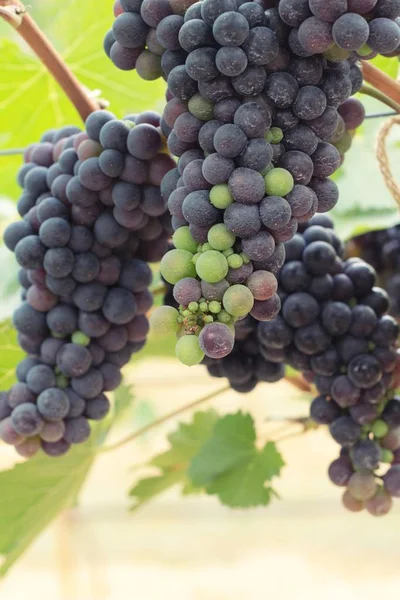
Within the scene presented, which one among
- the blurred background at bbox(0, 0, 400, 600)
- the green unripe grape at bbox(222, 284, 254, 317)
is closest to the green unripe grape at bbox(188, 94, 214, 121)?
the green unripe grape at bbox(222, 284, 254, 317)

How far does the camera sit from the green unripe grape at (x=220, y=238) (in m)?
0.38

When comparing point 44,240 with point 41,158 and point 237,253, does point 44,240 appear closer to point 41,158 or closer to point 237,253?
point 41,158

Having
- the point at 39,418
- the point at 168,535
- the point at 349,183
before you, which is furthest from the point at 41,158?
the point at 168,535

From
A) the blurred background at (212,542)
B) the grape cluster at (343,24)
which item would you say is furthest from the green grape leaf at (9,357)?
the blurred background at (212,542)

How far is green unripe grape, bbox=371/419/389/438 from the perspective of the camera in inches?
25.3

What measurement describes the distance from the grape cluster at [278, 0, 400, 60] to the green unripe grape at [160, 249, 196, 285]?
130 mm

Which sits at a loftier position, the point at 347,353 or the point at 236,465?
the point at 347,353

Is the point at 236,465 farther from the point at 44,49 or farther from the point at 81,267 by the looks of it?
the point at 44,49

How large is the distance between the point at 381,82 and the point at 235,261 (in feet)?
0.87

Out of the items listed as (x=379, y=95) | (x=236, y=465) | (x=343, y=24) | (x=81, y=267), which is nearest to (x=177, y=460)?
(x=236, y=465)

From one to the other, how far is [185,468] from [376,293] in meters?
0.46

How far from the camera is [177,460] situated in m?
1.01

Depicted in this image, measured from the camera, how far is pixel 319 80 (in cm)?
42

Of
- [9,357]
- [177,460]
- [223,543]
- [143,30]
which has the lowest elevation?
[223,543]
